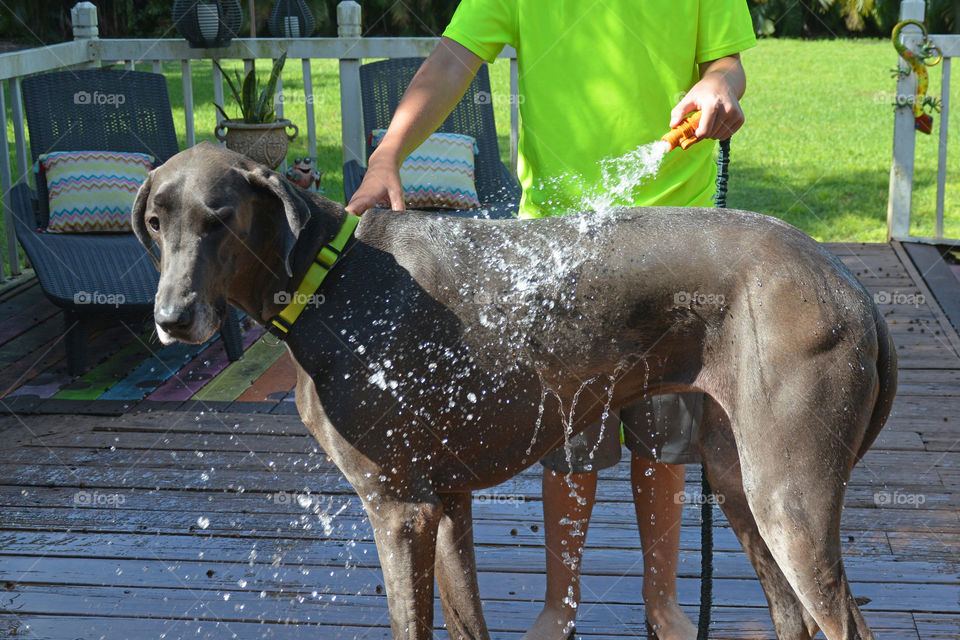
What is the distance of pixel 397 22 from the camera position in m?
20.5

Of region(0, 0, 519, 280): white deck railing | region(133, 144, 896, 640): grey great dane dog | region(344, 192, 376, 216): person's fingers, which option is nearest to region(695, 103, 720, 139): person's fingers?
region(133, 144, 896, 640): grey great dane dog

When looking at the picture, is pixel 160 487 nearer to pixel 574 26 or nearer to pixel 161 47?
pixel 574 26

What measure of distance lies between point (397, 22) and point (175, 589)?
18706 millimetres

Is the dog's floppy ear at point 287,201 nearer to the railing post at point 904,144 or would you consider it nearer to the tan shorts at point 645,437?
the tan shorts at point 645,437

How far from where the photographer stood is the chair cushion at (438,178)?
6.11 metres

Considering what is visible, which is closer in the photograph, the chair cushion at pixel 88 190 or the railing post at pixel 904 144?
the chair cushion at pixel 88 190

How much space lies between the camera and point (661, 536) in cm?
280

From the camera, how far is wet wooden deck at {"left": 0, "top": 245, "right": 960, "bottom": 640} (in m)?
2.98

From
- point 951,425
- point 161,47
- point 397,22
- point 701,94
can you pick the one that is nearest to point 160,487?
point 701,94

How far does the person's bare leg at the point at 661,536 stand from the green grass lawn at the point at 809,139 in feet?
17.3

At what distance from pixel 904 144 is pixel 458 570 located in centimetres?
545

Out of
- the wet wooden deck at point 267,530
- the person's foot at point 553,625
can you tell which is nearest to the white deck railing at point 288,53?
the wet wooden deck at point 267,530

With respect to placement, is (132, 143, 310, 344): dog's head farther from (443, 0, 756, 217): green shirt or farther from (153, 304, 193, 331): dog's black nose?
(443, 0, 756, 217): green shirt

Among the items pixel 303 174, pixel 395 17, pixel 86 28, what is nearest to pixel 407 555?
pixel 303 174
